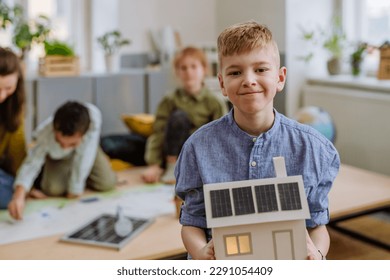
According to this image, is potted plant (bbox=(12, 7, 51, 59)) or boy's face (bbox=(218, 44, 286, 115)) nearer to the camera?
boy's face (bbox=(218, 44, 286, 115))

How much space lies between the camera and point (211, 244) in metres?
0.81

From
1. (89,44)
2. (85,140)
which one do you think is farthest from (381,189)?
(89,44)

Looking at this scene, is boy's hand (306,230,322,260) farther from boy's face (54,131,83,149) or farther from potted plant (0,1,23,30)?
potted plant (0,1,23,30)

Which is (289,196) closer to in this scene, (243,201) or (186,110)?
(243,201)

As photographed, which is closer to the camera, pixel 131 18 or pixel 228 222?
pixel 228 222

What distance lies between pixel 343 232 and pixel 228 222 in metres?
1.66

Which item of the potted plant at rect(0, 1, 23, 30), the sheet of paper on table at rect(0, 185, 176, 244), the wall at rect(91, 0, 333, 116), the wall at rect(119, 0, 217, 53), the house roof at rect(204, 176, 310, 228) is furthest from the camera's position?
the wall at rect(119, 0, 217, 53)

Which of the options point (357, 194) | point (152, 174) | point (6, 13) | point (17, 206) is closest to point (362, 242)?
Answer: point (357, 194)

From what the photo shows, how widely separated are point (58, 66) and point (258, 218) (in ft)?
7.96

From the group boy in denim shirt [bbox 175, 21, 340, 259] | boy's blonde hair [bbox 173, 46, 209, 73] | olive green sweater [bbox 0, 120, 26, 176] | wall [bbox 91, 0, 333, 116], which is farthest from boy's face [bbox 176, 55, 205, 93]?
boy in denim shirt [bbox 175, 21, 340, 259]

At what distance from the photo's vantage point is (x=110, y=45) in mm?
3281

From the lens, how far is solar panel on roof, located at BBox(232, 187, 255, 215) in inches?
29.5

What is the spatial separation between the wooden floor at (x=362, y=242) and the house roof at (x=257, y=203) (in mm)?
1273
